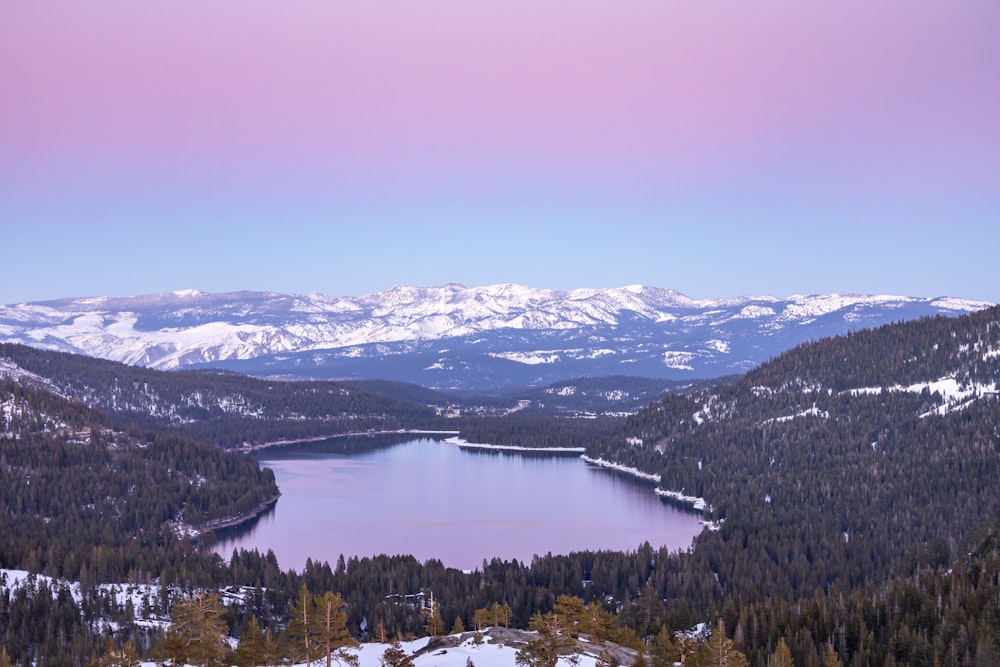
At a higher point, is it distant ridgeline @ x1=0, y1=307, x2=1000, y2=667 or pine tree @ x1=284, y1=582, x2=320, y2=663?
pine tree @ x1=284, y1=582, x2=320, y2=663

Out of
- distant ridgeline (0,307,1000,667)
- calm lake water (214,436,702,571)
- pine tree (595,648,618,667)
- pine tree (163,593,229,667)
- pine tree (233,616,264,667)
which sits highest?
pine tree (163,593,229,667)

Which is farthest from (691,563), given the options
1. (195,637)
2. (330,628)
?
(195,637)

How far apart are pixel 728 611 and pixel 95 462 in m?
127

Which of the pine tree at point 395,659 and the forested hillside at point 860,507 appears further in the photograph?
the forested hillside at point 860,507

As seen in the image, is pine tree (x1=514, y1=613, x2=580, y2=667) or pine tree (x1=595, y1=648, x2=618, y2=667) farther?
pine tree (x1=595, y1=648, x2=618, y2=667)

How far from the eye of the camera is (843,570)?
406 feet

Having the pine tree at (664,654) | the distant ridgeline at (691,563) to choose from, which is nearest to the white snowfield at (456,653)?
the distant ridgeline at (691,563)

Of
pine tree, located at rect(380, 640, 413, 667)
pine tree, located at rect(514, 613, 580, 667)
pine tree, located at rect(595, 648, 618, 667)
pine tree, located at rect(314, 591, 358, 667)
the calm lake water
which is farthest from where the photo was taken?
the calm lake water

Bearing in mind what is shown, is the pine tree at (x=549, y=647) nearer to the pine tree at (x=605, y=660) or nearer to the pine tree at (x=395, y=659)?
the pine tree at (x=605, y=660)

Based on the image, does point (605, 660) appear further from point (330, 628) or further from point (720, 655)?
point (330, 628)

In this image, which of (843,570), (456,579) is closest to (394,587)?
Result: (456,579)

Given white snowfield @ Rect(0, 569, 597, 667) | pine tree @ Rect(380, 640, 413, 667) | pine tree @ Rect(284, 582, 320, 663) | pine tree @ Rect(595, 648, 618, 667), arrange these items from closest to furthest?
pine tree @ Rect(284, 582, 320, 663) → pine tree @ Rect(380, 640, 413, 667) → pine tree @ Rect(595, 648, 618, 667) → white snowfield @ Rect(0, 569, 597, 667)

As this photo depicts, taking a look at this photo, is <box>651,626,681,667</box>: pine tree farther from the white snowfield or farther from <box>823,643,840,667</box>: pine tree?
<box>823,643,840,667</box>: pine tree

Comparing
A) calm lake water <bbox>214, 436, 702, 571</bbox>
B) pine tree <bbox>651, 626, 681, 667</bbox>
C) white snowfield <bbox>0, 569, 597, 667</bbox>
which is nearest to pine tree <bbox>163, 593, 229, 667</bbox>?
white snowfield <bbox>0, 569, 597, 667</bbox>
